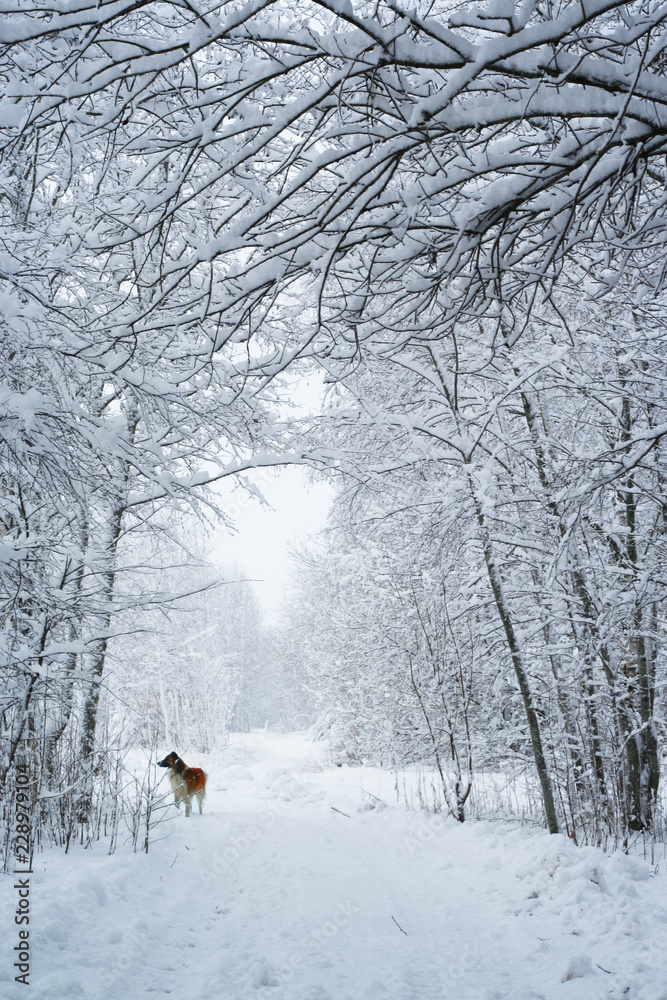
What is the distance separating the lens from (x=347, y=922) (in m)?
3.68

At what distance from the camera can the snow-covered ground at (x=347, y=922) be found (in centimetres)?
273

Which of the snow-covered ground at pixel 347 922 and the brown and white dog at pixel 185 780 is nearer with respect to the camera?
the snow-covered ground at pixel 347 922

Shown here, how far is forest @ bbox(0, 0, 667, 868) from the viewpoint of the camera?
75.2 inches

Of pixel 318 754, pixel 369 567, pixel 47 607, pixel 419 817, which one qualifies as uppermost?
pixel 369 567

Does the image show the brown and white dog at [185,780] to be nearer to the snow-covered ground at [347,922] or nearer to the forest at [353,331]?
the forest at [353,331]

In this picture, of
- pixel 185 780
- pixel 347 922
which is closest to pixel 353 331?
pixel 347 922

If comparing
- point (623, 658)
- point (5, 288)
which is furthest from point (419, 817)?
point (5, 288)

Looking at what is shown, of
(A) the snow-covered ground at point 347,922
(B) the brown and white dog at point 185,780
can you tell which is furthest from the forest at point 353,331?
(B) the brown and white dog at point 185,780

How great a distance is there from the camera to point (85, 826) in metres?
5.34

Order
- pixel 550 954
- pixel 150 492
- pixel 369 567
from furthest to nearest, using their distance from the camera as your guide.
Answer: pixel 369 567 → pixel 150 492 → pixel 550 954

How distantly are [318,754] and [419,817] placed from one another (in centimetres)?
1418

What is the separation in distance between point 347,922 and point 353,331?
3.95 m

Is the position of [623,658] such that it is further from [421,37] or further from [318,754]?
[318,754]

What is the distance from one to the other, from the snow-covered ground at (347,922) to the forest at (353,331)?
844 millimetres
